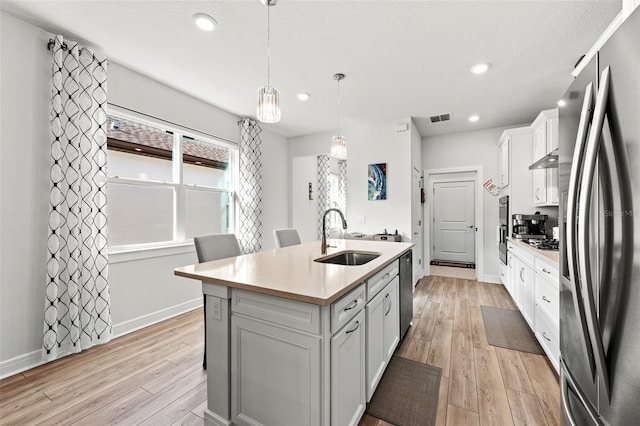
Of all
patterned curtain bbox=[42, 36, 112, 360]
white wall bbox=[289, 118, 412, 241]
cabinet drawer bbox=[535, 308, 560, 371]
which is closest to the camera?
cabinet drawer bbox=[535, 308, 560, 371]

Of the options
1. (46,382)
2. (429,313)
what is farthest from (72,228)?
(429,313)

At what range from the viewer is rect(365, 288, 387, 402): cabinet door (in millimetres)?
1659

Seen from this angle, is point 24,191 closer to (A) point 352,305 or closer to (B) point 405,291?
(A) point 352,305

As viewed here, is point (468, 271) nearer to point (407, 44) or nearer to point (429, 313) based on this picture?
point (429, 313)

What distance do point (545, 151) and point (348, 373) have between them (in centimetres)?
340

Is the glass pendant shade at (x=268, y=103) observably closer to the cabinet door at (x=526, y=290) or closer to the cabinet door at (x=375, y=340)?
the cabinet door at (x=375, y=340)

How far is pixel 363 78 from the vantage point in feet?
9.74

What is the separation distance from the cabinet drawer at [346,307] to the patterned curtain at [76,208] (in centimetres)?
240

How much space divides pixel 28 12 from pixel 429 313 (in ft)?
15.1

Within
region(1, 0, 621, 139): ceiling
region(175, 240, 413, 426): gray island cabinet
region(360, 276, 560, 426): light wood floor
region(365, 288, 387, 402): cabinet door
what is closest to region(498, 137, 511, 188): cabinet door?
region(1, 0, 621, 139): ceiling

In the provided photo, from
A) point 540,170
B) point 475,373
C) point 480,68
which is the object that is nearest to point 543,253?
point 475,373

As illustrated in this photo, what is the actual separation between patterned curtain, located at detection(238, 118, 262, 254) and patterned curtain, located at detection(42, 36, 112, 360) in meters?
1.81

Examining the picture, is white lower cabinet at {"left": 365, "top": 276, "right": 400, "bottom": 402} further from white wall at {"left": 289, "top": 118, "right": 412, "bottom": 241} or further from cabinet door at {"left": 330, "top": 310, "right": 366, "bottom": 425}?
white wall at {"left": 289, "top": 118, "right": 412, "bottom": 241}

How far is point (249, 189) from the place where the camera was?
13.7 feet
